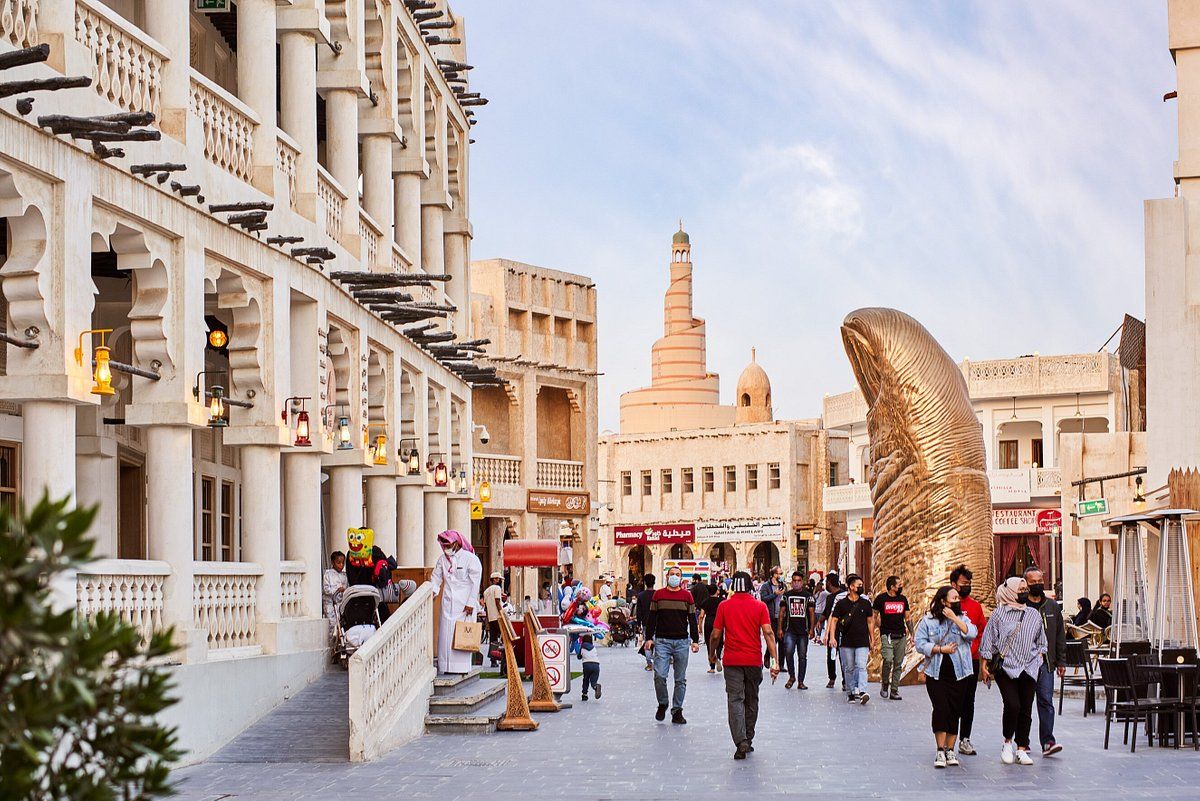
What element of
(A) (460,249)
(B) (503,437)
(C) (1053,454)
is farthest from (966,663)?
(C) (1053,454)

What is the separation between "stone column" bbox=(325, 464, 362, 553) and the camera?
802 inches

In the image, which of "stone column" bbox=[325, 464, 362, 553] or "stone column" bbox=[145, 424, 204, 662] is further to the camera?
"stone column" bbox=[325, 464, 362, 553]

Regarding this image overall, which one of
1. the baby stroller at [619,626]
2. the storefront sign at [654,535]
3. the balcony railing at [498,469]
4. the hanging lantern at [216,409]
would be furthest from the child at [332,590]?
the storefront sign at [654,535]

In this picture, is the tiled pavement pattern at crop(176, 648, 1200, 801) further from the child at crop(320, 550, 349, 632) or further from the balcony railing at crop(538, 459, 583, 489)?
the balcony railing at crop(538, 459, 583, 489)

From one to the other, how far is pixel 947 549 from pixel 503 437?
22.9 m

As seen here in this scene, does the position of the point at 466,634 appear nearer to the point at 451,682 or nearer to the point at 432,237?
the point at 451,682

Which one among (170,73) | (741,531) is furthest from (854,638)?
(741,531)

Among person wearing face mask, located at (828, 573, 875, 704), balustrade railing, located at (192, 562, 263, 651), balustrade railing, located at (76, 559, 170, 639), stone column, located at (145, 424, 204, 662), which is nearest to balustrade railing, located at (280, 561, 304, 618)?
balustrade railing, located at (192, 562, 263, 651)

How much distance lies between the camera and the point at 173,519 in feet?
47.2

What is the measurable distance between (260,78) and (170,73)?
2.28 meters

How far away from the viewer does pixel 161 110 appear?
1431 centimetres

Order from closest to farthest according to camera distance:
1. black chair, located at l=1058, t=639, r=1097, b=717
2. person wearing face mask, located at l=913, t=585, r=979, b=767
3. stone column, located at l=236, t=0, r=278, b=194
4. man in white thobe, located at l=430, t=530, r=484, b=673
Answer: person wearing face mask, located at l=913, t=585, r=979, b=767, stone column, located at l=236, t=0, r=278, b=194, black chair, located at l=1058, t=639, r=1097, b=717, man in white thobe, located at l=430, t=530, r=484, b=673

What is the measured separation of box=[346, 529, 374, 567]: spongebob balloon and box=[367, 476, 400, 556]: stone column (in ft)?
11.7

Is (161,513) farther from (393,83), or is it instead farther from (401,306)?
(393,83)
